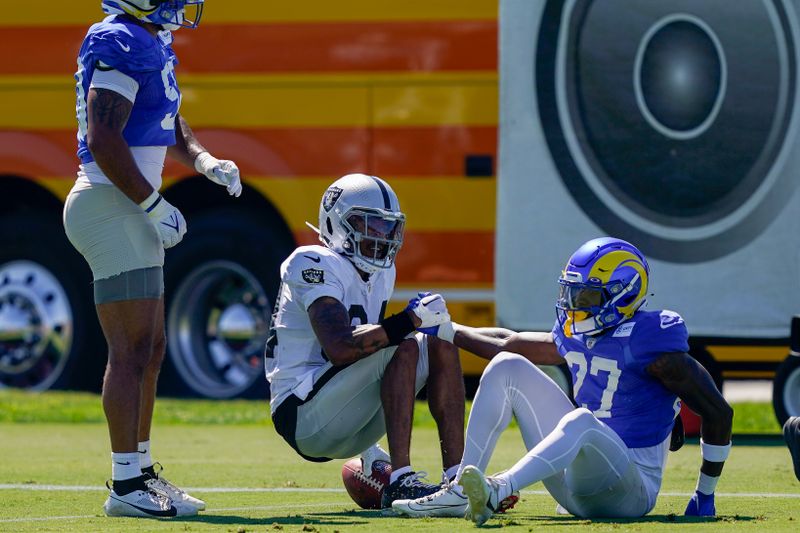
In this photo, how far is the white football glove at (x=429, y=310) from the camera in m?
6.32

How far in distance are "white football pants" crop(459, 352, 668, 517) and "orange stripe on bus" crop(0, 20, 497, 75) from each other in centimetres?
560

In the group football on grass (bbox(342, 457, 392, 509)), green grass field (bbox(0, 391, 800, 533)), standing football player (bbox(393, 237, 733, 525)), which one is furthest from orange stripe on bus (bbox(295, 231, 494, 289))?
standing football player (bbox(393, 237, 733, 525))

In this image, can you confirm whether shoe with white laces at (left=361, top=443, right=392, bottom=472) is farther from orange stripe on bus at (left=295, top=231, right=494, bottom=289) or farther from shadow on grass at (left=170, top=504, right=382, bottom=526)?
orange stripe on bus at (left=295, top=231, right=494, bottom=289)

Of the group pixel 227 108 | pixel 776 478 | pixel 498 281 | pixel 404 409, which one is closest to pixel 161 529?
pixel 404 409

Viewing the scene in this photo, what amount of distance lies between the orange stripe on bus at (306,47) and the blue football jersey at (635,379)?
220 inches

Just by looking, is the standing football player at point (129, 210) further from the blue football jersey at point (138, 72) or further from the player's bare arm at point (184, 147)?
the player's bare arm at point (184, 147)

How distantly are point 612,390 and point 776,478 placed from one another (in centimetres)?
243

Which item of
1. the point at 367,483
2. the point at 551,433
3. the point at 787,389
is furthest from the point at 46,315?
the point at 551,433

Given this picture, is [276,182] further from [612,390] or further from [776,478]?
[612,390]

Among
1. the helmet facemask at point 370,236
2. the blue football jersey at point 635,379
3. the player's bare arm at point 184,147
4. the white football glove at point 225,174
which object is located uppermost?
the player's bare arm at point 184,147

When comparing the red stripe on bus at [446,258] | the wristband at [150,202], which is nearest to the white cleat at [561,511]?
the wristband at [150,202]

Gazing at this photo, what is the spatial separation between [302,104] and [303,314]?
18.0 feet

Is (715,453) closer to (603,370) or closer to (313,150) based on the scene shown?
(603,370)

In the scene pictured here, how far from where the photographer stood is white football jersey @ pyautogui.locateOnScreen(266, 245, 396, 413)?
6531 mm
